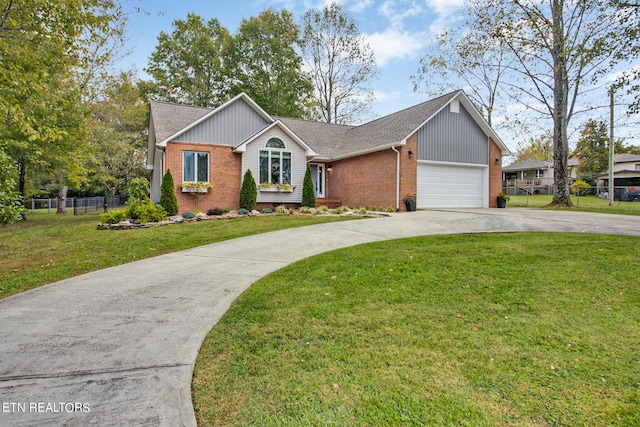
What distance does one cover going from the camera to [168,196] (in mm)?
13031

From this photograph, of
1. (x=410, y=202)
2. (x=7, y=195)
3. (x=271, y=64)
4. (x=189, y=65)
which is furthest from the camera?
(x=271, y=64)

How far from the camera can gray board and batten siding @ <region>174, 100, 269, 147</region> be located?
14.4 m

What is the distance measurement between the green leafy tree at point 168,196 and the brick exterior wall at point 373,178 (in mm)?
8189

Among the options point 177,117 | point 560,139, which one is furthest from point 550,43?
point 177,117

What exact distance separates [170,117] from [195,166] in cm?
313

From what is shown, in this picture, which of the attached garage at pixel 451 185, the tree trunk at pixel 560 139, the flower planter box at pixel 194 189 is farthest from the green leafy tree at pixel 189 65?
the tree trunk at pixel 560 139

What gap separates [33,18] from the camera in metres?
6.37

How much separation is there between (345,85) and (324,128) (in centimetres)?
1035

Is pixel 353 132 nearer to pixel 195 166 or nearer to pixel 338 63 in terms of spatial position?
pixel 195 166

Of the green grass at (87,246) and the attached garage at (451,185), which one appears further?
the attached garage at (451,185)

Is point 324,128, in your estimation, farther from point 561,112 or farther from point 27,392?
point 27,392

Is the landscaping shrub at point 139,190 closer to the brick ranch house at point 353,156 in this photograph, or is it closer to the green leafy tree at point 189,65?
the brick ranch house at point 353,156

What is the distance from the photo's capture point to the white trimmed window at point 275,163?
15.2 meters

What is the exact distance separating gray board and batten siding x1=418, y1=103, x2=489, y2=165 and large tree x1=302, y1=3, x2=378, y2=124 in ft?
48.0
